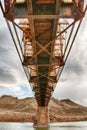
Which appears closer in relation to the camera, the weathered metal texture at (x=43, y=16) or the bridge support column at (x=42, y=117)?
the weathered metal texture at (x=43, y=16)

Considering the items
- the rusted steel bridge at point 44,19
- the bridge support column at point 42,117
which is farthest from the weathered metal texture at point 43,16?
the bridge support column at point 42,117

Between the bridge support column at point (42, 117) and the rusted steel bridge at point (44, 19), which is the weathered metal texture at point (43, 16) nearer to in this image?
the rusted steel bridge at point (44, 19)

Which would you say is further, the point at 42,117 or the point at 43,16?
the point at 42,117

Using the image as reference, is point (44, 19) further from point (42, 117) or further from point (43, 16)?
point (42, 117)

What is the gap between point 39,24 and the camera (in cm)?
1731

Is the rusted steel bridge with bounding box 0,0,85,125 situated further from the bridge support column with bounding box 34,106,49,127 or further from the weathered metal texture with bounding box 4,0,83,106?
the bridge support column with bounding box 34,106,49,127

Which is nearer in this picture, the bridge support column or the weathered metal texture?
the weathered metal texture

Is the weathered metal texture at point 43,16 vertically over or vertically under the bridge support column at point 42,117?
over

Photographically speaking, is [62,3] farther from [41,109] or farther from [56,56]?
[41,109]

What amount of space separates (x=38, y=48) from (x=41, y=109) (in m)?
45.1

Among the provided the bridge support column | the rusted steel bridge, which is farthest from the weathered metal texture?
the bridge support column

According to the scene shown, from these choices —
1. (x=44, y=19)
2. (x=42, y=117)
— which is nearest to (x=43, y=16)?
(x=44, y=19)

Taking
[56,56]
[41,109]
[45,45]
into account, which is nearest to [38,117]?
[41,109]

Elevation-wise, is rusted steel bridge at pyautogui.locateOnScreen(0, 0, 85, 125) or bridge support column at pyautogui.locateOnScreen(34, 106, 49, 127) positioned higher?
rusted steel bridge at pyautogui.locateOnScreen(0, 0, 85, 125)
